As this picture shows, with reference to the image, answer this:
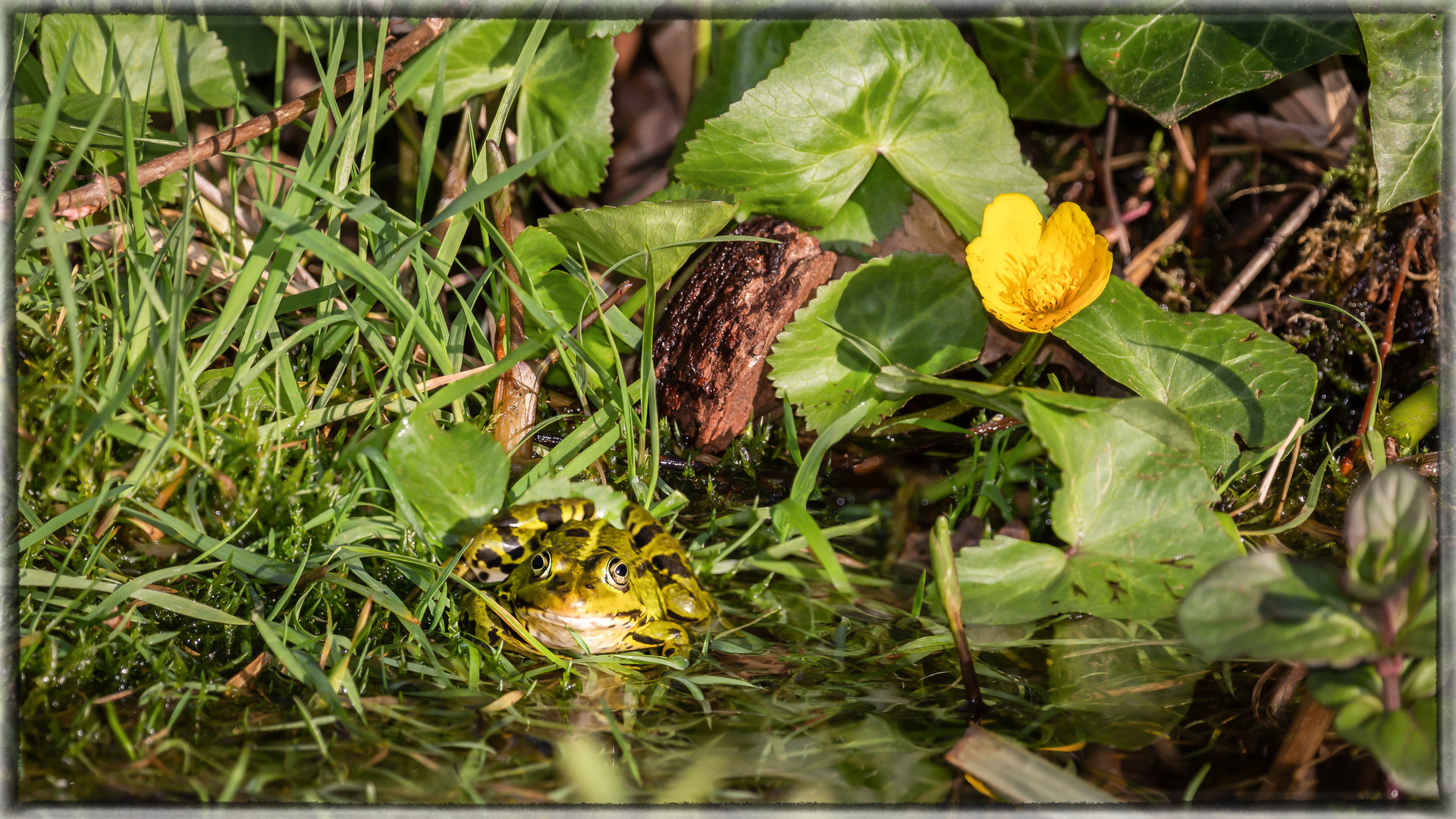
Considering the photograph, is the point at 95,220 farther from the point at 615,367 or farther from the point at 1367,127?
the point at 1367,127

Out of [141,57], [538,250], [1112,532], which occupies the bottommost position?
[1112,532]

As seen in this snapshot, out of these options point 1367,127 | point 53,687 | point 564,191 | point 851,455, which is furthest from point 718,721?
point 1367,127

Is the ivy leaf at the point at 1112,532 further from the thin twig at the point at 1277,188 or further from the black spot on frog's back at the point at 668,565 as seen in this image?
the thin twig at the point at 1277,188

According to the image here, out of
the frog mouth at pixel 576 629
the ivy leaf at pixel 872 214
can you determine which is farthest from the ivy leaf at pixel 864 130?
the frog mouth at pixel 576 629

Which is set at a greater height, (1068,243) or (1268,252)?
(1068,243)

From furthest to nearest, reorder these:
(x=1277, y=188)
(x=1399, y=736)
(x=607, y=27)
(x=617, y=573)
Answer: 1. (x=1277, y=188)
2. (x=607, y=27)
3. (x=617, y=573)
4. (x=1399, y=736)

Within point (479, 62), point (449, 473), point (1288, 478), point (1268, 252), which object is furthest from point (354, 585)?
point (1268, 252)

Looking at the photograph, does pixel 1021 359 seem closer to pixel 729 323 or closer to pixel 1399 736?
pixel 729 323

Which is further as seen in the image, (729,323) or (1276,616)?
(729,323)
